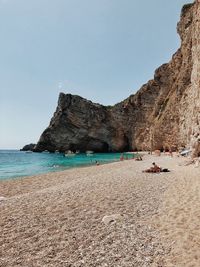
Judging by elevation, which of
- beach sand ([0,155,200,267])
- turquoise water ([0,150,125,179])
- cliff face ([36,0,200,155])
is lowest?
beach sand ([0,155,200,267])

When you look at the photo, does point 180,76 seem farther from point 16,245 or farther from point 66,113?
point 16,245

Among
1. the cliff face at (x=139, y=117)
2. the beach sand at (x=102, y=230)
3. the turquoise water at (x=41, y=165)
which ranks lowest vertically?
the beach sand at (x=102, y=230)

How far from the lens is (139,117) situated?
3620 inches

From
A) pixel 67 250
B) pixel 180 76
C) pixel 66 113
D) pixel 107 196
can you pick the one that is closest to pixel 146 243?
pixel 67 250

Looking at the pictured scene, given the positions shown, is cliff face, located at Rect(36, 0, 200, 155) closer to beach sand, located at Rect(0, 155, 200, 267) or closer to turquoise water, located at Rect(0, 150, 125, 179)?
turquoise water, located at Rect(0, 150, 125, 179)

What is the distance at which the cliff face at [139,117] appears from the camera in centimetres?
6387

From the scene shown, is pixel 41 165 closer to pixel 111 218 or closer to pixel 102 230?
pixel 111 218

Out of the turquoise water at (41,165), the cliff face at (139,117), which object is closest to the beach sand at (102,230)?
the turquoise water at (41,165)

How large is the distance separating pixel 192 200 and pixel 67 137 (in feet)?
308

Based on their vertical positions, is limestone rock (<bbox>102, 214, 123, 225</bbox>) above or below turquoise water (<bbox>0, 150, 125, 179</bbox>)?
below

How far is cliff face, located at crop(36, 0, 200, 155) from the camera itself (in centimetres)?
6387

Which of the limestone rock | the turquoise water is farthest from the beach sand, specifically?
the turquoise water

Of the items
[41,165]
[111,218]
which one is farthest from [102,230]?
[41,165]

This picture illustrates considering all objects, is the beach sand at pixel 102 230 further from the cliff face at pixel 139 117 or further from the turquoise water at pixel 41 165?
the cliff face at pixel 139 117
